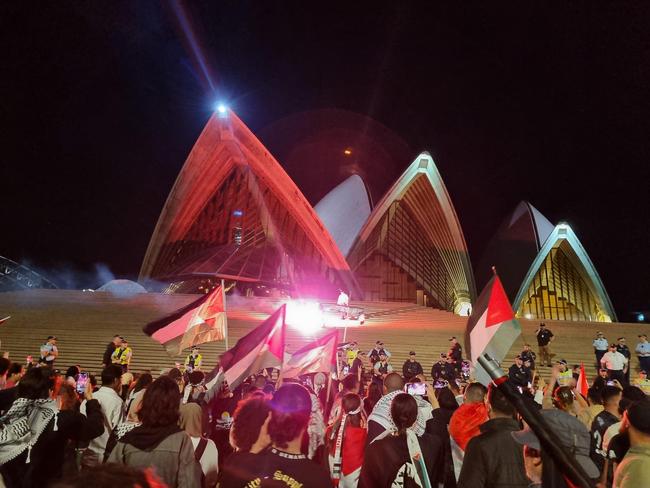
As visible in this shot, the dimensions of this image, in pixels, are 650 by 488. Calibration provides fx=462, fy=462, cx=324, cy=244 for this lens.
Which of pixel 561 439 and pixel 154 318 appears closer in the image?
pixel 561 439

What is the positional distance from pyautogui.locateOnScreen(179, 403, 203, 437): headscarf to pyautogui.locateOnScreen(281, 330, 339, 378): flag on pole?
2.26 metres

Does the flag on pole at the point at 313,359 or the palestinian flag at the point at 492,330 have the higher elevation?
the palestinian flag at the point at 492,330

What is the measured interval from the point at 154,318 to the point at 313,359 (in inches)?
427

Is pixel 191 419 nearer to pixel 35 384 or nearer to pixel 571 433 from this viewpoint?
pixel 35 384

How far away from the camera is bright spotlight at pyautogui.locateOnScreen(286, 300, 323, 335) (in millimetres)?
14370

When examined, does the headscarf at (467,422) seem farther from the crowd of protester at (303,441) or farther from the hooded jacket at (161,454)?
the hooded jacket at (161,454)

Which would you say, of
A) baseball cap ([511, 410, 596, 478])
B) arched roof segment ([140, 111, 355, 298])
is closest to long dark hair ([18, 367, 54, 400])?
baseball cap ([511, 410, 596, 478])

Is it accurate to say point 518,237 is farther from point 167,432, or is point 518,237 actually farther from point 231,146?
point 167,432

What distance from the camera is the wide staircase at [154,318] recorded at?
11.5m

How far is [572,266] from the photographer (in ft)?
98.3

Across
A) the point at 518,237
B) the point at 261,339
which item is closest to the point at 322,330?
the point at 261,339

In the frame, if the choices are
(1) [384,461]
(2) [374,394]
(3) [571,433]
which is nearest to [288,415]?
(1) [384,461]

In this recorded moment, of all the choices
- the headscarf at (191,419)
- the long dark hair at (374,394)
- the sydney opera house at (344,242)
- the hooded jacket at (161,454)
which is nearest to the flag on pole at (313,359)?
the long dark hair at (374,394)

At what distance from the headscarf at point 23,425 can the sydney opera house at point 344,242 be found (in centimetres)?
2114
